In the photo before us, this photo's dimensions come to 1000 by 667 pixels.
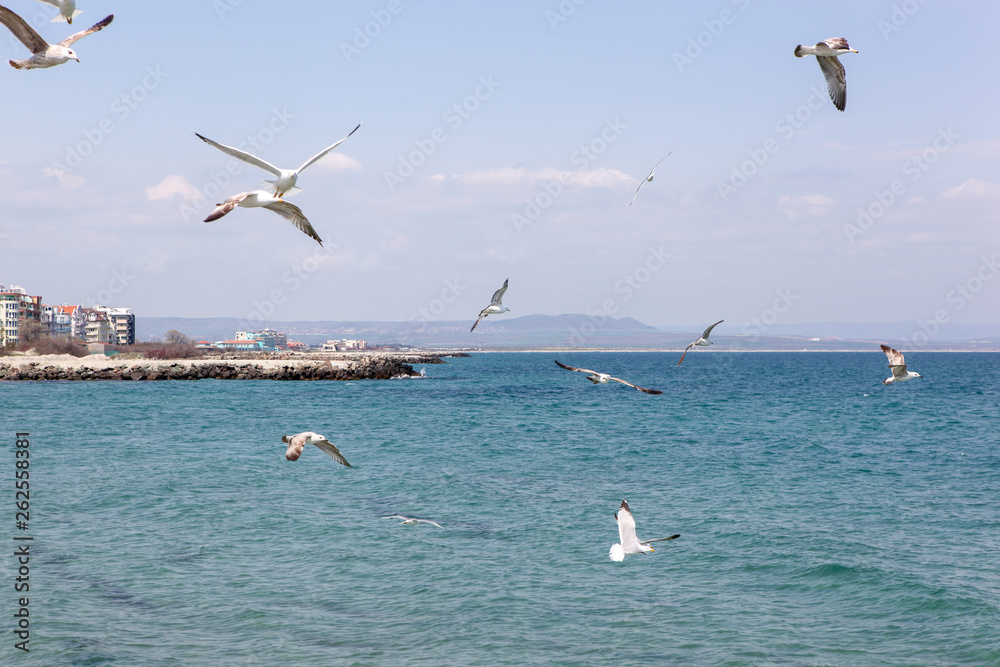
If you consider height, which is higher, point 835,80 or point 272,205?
point 835,80

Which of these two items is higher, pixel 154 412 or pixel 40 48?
pixel 40 48

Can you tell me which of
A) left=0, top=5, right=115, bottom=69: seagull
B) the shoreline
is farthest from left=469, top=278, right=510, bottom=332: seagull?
the shoreline

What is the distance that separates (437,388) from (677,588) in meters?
57.1

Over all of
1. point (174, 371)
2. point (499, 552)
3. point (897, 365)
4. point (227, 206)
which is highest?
point (227, 206)

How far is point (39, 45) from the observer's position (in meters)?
6.64

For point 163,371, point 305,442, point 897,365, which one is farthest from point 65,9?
point 163,371

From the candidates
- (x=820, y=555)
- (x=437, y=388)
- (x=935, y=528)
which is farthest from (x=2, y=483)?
(x=437, y=388)

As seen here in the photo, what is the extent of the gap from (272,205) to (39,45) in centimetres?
244

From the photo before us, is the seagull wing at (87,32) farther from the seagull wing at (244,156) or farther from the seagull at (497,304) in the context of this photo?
the seagull at (497,304)

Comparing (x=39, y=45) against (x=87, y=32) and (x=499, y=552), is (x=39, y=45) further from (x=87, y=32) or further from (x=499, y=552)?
(x=499, y=552)

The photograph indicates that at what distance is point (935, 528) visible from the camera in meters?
17.0

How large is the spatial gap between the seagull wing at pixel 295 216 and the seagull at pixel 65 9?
2.42 meters

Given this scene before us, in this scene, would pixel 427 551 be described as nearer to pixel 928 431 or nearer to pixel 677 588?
pixel 677 588

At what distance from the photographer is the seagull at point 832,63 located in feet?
26.9
